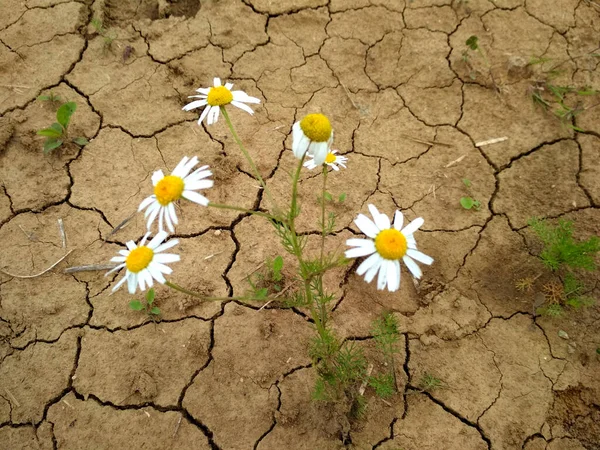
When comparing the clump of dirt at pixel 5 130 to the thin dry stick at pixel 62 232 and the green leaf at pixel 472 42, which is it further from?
the green leaf at pixel 472 42

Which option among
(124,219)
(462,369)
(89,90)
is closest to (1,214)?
(124,219)

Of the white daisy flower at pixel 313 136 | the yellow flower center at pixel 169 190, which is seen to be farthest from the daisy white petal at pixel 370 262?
the yellow flower center at pixel 169 190

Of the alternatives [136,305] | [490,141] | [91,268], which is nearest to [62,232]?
[91,268]

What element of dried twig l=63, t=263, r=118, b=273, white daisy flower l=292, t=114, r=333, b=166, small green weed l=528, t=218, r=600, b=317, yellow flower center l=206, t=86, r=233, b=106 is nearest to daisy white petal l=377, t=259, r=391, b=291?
white daisy flower l=292, t=114, r=333, b=166

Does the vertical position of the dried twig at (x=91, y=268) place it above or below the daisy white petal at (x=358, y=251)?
below

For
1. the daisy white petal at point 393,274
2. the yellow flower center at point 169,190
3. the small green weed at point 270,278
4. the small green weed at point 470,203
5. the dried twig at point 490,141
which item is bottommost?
the small green weed at point 270,278

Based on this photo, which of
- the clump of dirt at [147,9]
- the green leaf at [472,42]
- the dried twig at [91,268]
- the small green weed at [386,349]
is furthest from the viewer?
the clump of dirt at [147,9]

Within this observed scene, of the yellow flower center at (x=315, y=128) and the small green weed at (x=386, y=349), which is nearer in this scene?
the yellow flower center at (x=315, y=128)
